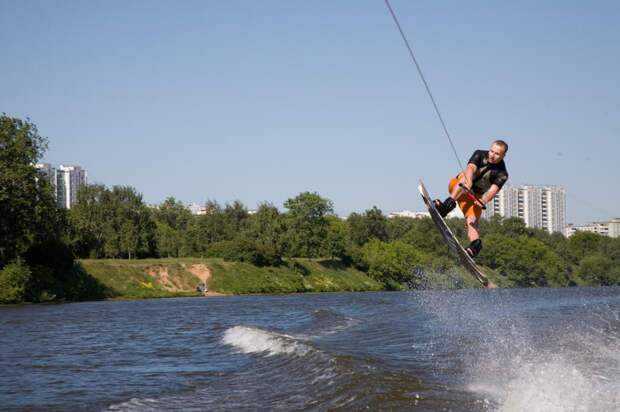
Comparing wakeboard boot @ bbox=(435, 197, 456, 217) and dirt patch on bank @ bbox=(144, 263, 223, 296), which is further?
dirt patch on bank @ bbox=(144, 263, 223, 296)

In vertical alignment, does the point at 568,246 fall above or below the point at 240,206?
below

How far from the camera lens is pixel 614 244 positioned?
119 metres

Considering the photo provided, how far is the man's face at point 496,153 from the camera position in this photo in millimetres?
10172

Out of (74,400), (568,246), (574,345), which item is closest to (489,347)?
(574,345)

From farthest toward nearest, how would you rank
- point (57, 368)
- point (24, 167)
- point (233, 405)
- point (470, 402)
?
1. point (24, 167)
2. point (57, 368)
3. point (233, 405)
4. point (470, 402)

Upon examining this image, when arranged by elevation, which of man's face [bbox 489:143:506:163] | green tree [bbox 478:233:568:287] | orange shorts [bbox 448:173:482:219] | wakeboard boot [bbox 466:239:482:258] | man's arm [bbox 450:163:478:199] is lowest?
green tree [bbox 478:233:568:287]

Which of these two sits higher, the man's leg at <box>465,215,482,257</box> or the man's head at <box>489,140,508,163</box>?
the man's head at <box>489,140,508,163</box>

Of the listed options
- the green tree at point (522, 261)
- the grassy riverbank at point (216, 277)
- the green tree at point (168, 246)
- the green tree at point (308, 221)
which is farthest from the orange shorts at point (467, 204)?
the green tree at point (522, 261)

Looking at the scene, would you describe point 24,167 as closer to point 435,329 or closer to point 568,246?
point 435,329

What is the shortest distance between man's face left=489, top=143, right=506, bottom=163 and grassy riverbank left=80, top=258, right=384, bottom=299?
146ft

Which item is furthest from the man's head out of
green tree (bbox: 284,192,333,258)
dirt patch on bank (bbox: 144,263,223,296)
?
green tree (bbox: 284,192,333,258)

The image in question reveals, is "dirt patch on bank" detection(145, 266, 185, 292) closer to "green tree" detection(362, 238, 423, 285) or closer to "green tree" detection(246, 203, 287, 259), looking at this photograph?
"green tree" detection(246, 203, 287, 259)

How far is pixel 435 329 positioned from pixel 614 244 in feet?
377

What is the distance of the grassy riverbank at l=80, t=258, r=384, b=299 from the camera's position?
5328 centimetres
